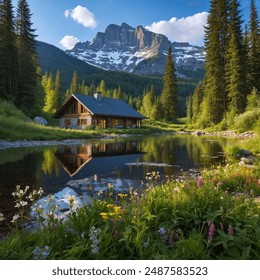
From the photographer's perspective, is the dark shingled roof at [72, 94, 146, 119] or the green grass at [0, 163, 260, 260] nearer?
the green grass at [0, 163, 260, 260]

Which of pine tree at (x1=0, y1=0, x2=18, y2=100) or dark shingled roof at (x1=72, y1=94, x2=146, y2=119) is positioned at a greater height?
pine tree at (x1=0, y1=0, x2=18, y2=100)

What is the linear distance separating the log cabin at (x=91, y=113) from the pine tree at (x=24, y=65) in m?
6.90

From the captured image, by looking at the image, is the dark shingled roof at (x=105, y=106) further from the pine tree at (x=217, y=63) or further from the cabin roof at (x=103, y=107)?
the pine tree at (x=217, y=63)

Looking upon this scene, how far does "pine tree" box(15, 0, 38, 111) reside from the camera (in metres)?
37.2

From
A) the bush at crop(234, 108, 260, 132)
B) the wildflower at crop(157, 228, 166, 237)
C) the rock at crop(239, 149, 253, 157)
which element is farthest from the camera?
the bush at crop(234, 108, 260, 132)

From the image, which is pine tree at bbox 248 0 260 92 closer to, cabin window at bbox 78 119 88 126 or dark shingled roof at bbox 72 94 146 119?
dark shingled roof at bbox 72 94 146 119

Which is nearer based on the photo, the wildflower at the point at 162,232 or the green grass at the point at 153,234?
the green grass at the point at 153,234

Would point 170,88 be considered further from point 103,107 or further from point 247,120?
point 247,120

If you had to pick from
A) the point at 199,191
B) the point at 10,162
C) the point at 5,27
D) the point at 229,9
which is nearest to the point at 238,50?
the point at 229,9

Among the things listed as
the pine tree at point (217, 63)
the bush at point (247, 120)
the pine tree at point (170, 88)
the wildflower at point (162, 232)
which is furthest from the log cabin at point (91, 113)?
the wildflower at point (162, 232)

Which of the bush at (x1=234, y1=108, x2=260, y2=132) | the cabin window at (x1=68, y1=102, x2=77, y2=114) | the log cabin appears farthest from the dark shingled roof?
the bush at (x1=234, y1=108, x2=260, y2=132)

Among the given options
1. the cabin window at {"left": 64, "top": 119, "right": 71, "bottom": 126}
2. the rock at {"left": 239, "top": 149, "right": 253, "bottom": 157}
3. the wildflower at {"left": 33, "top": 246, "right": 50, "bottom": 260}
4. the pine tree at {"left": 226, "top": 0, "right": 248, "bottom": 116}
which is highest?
the pine tree at {"left": 226, "top": 0, "right": 248, "bottom": 116}

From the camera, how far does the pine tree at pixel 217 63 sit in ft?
132

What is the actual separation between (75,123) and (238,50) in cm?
2822
